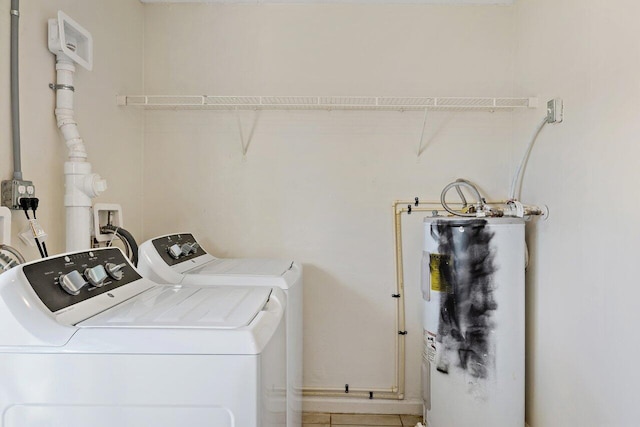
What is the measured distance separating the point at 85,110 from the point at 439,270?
71.0 inches

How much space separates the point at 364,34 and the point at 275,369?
6.49ft

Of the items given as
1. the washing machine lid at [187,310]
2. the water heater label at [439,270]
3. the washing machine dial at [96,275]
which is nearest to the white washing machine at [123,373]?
the washing machine lid at [187,310]

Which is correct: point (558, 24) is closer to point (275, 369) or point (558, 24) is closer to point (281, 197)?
point (281, 197)

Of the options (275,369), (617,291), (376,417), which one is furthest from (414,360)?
(275,369)

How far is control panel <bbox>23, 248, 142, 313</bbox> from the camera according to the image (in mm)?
1042

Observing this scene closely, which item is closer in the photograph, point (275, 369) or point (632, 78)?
point (275, 369)

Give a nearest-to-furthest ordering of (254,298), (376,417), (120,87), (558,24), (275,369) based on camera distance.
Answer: (275,369), (254,298), (558,24), (120,87), (376,417)

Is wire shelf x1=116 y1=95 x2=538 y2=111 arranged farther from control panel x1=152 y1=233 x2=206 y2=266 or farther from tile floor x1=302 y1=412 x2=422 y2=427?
tile floor x1=302 y1=412 x2=422 y2=427

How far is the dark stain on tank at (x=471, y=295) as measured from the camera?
1896 mm

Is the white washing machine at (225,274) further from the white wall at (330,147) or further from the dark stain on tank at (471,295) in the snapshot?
the dark stain on tank at (471,295)

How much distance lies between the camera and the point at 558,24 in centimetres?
188

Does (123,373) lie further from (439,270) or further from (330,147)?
(330,147)

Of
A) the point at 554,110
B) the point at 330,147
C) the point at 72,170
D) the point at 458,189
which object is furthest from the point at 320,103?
the point at 72,170

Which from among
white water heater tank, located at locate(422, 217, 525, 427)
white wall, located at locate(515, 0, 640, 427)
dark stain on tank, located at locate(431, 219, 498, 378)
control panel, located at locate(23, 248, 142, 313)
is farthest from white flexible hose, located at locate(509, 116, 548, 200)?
control panel, located at locate(23, 248, 142, 313)
